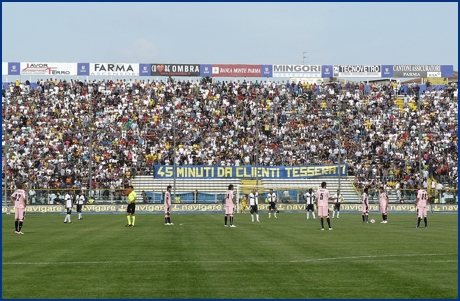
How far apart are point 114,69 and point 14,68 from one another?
1042 centimetres

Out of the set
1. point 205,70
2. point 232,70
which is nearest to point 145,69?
point 205,70

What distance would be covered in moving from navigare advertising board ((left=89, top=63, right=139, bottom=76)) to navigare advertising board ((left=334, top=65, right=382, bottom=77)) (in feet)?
72.1

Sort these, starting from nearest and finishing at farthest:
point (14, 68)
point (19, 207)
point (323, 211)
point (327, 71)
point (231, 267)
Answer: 1. point (231, 267)
2. point (19, 207)
3. point (323, 211)
4. point (14, 68)
5. point (327, 71)

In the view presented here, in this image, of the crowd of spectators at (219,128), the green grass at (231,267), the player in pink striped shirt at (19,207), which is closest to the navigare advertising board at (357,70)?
the crowd of spectators at (219,128)

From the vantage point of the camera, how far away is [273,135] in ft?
227

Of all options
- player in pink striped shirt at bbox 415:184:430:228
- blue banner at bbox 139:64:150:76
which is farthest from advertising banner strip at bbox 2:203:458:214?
player in pink striped shirt at bbox 415:184:430:228

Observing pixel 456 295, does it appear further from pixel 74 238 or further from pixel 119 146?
pixel 119 146

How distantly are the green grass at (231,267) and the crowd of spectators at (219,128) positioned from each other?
1449 inches

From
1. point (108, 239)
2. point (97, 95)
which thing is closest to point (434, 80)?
point (97, 95)

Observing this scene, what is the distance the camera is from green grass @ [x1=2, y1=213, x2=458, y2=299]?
1337cm

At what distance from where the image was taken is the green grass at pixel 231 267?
13367 mm

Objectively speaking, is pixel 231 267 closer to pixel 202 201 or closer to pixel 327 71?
pixel 202 201

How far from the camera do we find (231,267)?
56.0 ft

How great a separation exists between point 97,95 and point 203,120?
1142 centimetres
